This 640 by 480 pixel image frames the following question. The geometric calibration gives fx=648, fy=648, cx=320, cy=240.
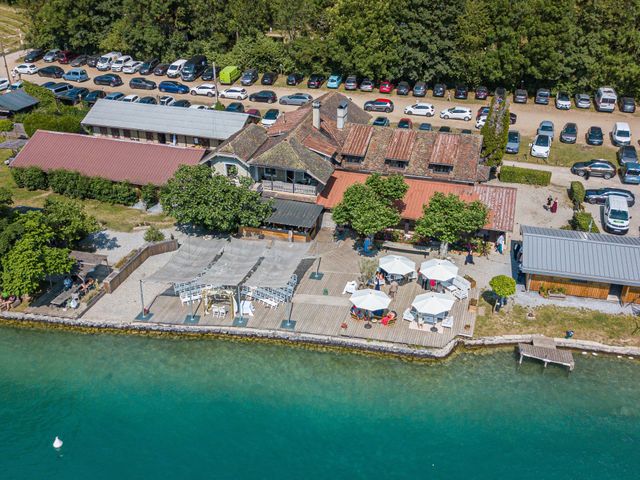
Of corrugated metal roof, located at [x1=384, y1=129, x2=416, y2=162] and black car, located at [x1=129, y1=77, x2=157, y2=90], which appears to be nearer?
corrugated metal roof, located at [x1=384, y1=129, x2=416, y2=162]

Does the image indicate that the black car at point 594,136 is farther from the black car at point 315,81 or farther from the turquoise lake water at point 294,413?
the turquoise lake water at point 294,413

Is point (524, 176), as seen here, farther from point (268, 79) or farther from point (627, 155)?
point (268, 79)

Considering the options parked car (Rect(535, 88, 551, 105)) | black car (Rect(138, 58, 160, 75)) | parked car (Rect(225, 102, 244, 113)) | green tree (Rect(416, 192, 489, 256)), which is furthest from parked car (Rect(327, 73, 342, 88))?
green tree (Rect(416, 192, 489, 256))

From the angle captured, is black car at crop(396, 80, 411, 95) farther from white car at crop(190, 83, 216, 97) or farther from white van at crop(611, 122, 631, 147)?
white van at crop(611, 122, 631, 147)

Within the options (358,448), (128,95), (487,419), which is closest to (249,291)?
(358,448)

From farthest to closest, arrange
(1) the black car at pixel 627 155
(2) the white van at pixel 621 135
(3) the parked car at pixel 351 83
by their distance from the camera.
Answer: (3) the parked car at pixel 351 83, (2) the white van at pixel 621 135, (1) the black car at pixel 627 155

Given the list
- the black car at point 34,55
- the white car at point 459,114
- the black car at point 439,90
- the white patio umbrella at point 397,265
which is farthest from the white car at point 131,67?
the white patio umbrella at point 397,265

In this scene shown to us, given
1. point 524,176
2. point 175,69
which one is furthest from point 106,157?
point 524,176
